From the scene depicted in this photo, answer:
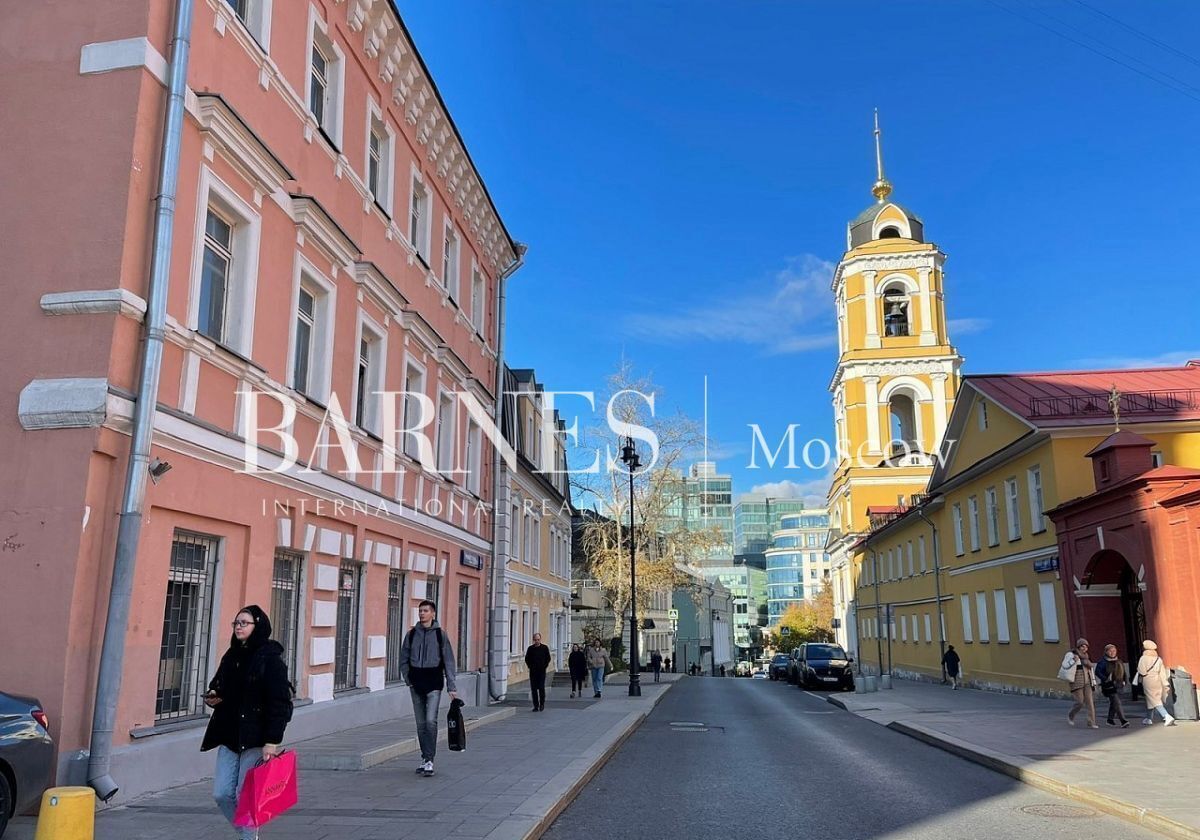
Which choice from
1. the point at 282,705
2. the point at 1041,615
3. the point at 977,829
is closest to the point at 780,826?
the point at 977,829

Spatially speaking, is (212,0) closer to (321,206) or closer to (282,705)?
(321,206)

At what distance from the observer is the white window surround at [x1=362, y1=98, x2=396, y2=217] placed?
50.1 ft

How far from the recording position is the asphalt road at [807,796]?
7992mm

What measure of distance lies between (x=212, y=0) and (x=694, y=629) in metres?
87.6

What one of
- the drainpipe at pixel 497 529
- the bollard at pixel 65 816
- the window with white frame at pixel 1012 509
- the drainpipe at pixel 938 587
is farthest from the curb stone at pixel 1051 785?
the drainpipe at pixel 938 587

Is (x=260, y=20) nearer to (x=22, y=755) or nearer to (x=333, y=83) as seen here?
(x=333, y=83)

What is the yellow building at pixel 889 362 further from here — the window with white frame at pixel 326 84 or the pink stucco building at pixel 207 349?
the window with white frame at pixel 326 84

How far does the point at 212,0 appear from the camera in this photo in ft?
32.2

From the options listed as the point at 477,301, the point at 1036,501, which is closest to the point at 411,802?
the point at 477,301

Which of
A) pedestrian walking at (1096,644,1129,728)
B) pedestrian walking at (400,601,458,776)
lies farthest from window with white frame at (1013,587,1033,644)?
pedestrian walking at (400,601,458,776)

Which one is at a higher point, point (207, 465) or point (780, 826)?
point (207, 465)

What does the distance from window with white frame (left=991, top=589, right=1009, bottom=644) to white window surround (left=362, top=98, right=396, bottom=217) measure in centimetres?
2256

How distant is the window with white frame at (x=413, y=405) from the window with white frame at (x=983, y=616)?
21.7 metres

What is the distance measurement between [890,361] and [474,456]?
1580 inches
